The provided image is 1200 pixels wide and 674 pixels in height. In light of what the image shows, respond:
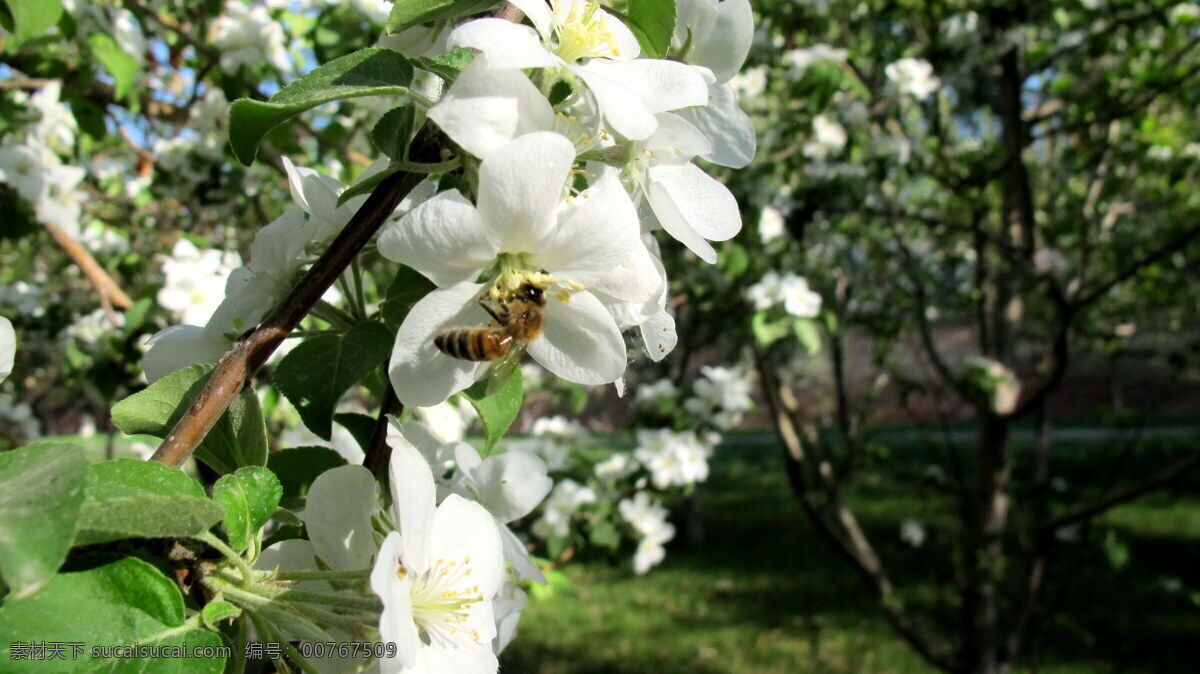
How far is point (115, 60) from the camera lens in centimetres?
217

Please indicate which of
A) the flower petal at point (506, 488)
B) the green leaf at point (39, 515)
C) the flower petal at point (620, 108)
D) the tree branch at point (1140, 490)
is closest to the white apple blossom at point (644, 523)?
the tree branch at point (1140, 490)

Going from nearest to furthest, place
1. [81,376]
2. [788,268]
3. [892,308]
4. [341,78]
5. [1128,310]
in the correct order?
[341,78]
[81,376]
[788,268]
[892,308]
[1128,310]

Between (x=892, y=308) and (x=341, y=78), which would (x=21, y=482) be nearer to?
(x=341, y=78)

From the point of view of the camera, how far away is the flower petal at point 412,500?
65 cm

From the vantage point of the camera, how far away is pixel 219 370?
0.70 metres

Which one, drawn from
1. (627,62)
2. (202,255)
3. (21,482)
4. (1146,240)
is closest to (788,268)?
(1146,240)

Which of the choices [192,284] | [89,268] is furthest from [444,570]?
[89,268]

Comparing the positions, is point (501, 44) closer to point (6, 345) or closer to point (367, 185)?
point (367, 185)

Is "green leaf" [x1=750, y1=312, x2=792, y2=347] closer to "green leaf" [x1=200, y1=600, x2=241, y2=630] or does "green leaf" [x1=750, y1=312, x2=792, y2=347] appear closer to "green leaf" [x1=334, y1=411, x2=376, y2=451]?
"green leaf" [x1=334, y1=411, x2=376, y2=451]

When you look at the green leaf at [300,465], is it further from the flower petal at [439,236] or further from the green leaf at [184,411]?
the flower petal at [439,236]

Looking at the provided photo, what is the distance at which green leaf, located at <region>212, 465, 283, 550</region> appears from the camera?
2.18ft

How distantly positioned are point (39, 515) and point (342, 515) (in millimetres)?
278

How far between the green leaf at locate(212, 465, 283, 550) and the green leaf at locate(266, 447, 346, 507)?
0.21 metres

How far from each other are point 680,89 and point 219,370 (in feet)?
1.37
